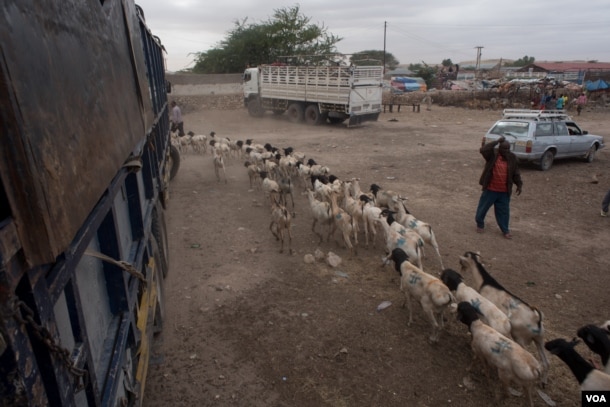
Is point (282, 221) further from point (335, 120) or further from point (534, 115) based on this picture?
point (335, 120)

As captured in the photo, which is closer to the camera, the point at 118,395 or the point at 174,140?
the point at 118,395

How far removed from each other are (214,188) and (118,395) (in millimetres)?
8504

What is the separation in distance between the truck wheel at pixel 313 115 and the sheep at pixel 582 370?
17.8 metres

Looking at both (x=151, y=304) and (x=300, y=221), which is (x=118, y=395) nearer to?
→ (x=151, y=304)

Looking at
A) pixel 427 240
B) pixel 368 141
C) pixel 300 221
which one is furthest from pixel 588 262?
pixel 368 141

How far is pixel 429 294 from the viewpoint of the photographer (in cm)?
447

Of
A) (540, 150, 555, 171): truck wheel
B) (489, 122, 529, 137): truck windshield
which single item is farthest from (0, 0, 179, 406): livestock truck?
(540, 150, 555, 171): truck wheel

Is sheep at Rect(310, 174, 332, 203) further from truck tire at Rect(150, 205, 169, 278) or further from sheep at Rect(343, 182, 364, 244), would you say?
truck tire at Rect(150, 205, 169, 278)

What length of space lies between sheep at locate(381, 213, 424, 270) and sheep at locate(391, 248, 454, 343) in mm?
811

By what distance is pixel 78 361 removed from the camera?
1.55 m

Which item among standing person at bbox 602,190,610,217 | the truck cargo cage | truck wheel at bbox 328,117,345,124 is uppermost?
the truck cargo cage

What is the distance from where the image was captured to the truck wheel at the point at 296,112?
21375mm

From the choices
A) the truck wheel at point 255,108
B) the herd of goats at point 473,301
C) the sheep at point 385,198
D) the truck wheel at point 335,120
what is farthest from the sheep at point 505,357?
the truck wheel at point 255,108

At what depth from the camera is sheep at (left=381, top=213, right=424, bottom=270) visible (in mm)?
5688
